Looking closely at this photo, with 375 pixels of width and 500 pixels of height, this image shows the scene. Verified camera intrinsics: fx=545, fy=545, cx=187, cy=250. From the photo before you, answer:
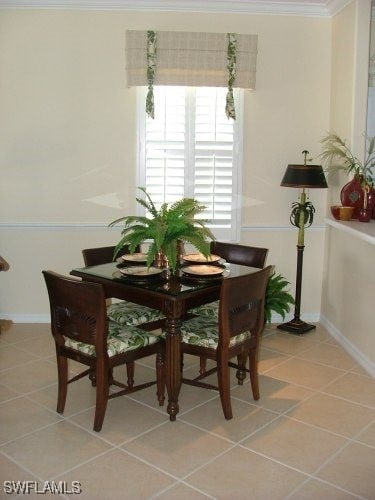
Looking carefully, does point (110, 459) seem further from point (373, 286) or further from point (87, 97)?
point (87, 97)

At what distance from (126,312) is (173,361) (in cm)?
61

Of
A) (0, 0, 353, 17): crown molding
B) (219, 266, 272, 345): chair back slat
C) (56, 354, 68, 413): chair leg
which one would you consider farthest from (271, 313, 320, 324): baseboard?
(0, 0, 353, 17): crown molding

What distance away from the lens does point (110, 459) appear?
273cm

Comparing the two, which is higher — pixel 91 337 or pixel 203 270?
pixel 203 270

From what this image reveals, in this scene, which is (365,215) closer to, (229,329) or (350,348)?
(350,348)

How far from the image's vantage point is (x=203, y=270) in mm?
3311

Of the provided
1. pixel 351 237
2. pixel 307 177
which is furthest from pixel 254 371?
pixel 307 177

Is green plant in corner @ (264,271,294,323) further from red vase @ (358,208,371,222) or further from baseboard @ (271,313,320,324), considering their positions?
red vase @ (358,208,371,222)

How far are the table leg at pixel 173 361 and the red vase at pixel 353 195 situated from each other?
1.98m

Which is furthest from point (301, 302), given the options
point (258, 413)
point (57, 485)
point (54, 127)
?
point (57, 485)

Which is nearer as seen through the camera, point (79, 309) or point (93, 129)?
point (79, 309)

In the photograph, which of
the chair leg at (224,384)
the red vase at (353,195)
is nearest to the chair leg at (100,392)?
the chair leg at (224,384)

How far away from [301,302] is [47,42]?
3172 mm

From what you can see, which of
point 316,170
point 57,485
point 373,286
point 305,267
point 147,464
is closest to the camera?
point 57,485
